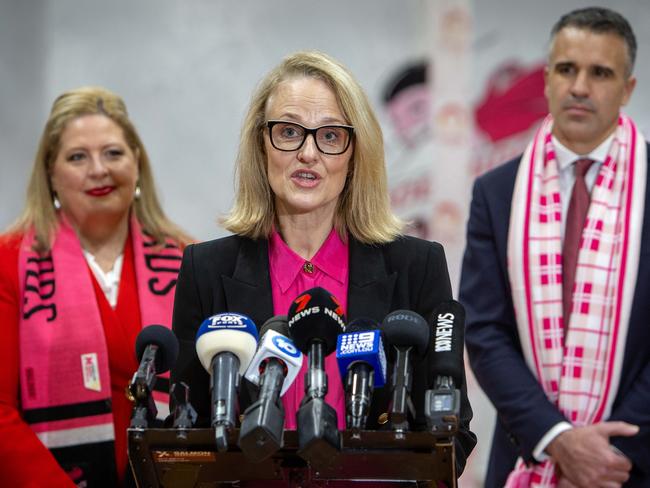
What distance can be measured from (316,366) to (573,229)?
1692 millimetres

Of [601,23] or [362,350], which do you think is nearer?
[362,350]

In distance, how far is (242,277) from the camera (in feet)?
7.41

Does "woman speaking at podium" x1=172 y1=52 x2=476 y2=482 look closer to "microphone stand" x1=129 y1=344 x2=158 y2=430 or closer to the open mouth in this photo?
"microphone stand" x1=129 y1=344 x2=158 y2=430

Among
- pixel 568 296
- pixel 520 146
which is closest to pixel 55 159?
pixel 568 296

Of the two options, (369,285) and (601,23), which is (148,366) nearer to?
(369,285)

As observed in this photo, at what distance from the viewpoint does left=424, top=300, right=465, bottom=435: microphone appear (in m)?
1.54

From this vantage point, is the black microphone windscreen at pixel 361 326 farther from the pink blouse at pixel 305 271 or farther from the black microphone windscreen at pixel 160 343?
the pink blouse at pixel 305 271

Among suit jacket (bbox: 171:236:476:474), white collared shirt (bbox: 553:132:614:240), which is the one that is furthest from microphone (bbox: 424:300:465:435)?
white collared shirt (bbox: 553:132:614:240)

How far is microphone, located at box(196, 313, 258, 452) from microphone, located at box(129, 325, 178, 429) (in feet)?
0.24

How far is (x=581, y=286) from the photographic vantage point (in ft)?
9.86

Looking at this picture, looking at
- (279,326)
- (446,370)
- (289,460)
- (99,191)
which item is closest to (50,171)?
(99,191)

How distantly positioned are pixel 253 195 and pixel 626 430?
1.27m

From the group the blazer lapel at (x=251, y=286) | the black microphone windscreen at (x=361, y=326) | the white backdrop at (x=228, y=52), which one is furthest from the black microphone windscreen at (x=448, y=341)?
the white backdrop at (x=228, y=52)

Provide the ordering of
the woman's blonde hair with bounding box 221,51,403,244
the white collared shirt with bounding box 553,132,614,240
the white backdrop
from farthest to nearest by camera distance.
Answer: the white backdrop → the white collared shirt with bounding box 553,132,614,240 → the woman's blonde hair with bounding box 221,51,403,244
